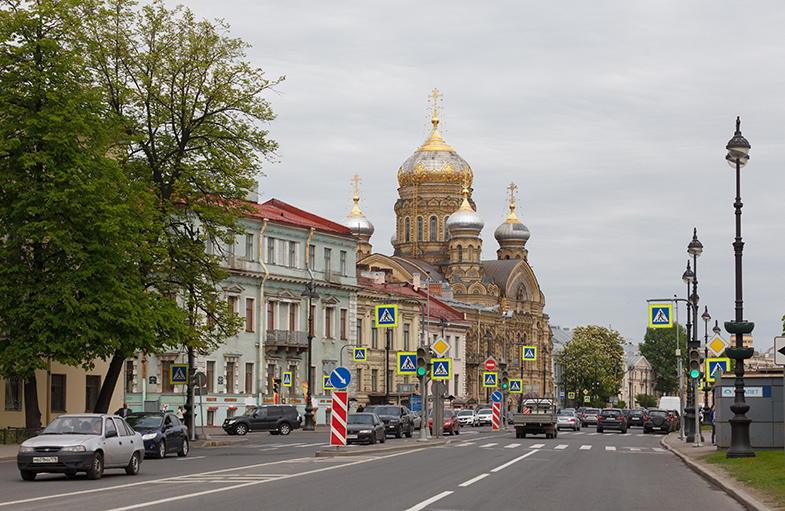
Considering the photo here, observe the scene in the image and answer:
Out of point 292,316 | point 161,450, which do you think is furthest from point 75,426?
point 292,316

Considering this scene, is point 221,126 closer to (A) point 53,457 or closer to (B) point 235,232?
(B) point 235,232

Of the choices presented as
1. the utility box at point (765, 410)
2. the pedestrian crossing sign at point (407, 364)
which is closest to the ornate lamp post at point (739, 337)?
the utility box at point (765, 410)

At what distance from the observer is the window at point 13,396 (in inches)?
1682

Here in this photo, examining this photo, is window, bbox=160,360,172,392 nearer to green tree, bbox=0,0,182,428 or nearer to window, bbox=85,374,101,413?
window, bbox=85,374,101,413

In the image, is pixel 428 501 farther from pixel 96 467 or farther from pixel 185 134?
pixel 185 134

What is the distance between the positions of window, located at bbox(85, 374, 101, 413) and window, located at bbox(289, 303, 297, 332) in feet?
80.2

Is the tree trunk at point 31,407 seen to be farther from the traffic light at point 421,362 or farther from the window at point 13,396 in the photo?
the traffic light at point 421,362

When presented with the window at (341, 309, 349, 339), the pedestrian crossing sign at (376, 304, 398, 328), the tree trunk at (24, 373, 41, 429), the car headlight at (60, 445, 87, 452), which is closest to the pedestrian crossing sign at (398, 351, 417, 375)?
the pedestrian crossing sign at (376, 304, 398, 328)

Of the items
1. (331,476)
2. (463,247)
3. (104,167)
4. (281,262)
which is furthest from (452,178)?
(331,476)

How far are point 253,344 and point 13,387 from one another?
25.1 m

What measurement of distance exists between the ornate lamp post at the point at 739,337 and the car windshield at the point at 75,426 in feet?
51.3

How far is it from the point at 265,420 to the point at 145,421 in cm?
2431

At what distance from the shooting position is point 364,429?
3994 cm

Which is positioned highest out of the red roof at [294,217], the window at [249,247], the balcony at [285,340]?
the red roof at [294,217]
